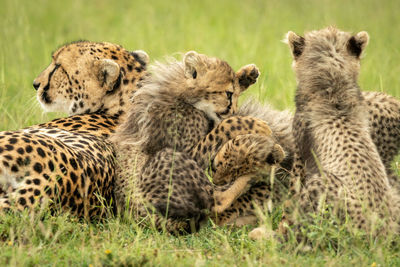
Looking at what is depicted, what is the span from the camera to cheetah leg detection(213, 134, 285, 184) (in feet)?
13.8

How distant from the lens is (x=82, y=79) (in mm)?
5246

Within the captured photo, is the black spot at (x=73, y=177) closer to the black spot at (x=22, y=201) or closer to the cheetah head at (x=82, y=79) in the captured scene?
the black spot at (x=22, y=201)

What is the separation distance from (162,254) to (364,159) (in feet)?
4.21

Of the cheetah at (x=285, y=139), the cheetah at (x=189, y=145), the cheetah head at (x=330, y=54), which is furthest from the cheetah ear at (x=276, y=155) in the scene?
the cheetah head at (x=330, y=54)

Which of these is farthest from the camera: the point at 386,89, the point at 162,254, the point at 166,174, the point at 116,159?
the point at 386,89

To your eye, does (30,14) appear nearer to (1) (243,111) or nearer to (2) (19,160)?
(1) (243,111)

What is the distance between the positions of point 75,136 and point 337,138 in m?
1.76

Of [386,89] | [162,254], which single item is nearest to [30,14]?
[386,89]

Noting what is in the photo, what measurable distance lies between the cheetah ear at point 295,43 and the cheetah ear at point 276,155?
0.65 meters

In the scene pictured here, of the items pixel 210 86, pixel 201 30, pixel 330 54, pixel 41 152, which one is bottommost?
pixel 41 152

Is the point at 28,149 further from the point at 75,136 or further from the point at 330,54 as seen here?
the point at 330,54

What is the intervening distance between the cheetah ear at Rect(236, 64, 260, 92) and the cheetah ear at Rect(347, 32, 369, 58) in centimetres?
76

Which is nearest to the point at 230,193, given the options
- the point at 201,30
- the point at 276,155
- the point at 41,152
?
the point at 276,155

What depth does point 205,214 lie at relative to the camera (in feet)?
13.8
